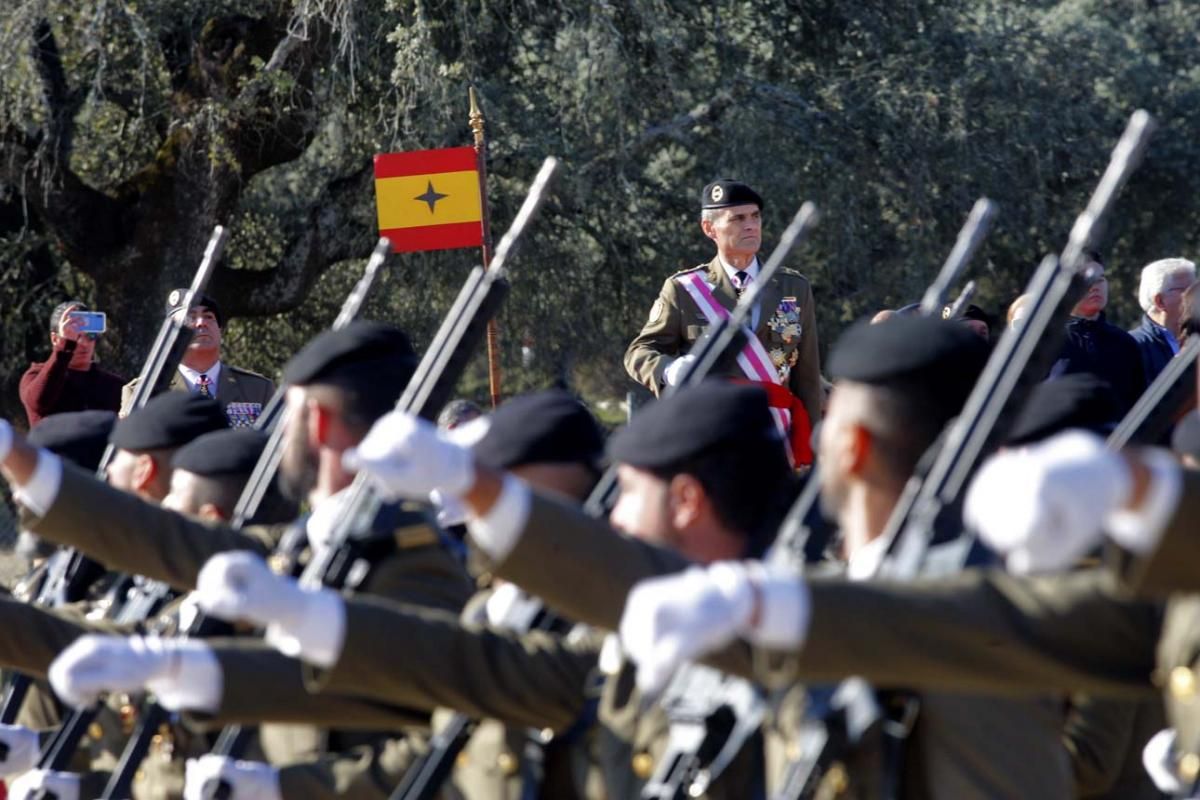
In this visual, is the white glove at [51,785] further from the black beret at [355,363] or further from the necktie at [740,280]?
the necktie at [740,280]

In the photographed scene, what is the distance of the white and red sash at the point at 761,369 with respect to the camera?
794cm

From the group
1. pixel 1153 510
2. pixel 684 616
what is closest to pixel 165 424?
pixel 684 616

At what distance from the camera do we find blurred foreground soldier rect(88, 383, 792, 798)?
308 centimetres

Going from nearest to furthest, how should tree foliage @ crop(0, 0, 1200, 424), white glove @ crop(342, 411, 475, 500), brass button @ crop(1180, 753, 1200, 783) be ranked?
white glove @ crop(342, 411, 475, 500)
brass button @ crop(1180, 753, 1200, 783)
tree foliage @ crop(0, 0, 1200, 424)

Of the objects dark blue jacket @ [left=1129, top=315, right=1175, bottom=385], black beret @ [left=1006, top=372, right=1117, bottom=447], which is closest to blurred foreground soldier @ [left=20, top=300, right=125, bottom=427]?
dark blue jacket @ [left=1129, top=315, right=1175, bottom=385]

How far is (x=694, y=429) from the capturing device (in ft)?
11.5

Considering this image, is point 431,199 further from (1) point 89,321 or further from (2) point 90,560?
(2) point 90,560

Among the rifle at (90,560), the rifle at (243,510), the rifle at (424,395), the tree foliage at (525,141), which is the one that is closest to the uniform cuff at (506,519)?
the rifle at (424,395)

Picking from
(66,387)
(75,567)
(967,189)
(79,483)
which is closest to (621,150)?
(967,189)

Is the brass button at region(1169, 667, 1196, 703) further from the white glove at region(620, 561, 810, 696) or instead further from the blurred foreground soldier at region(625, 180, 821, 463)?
the blurred foreground soldier at region(625, 180, 821, 463)

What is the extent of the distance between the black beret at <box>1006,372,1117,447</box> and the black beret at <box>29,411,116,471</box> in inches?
125

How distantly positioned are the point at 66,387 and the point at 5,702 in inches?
176

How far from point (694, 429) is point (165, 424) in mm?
2432

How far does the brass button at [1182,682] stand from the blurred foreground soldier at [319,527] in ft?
4.98
